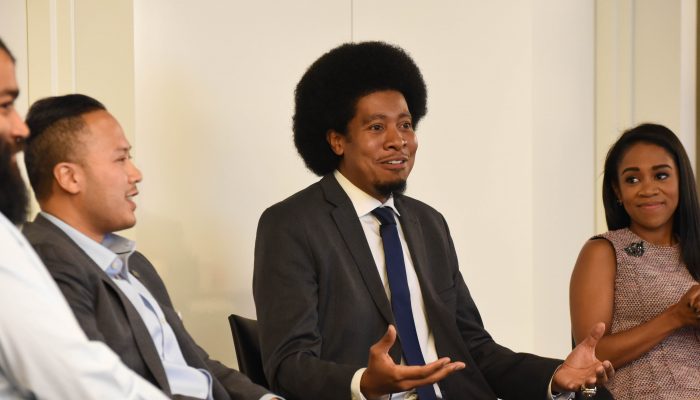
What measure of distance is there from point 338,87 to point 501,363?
101 cm

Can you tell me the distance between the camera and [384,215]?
3240mm

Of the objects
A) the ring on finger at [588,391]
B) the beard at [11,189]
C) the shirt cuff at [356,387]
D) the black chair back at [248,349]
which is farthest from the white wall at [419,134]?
the beard at [11,189]

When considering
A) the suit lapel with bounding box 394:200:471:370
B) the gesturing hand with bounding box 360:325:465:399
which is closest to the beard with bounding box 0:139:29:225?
the gesturing hand with bounding box 360:325:465:399

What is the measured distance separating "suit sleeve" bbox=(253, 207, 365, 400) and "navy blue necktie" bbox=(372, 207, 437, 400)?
0.61 ft

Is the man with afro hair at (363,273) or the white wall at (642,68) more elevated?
the white wall at (642,68)

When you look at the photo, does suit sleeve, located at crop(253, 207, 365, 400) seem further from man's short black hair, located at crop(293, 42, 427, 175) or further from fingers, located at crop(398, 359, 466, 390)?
man's short black hair, located at crop(293, 42, 427, 175)

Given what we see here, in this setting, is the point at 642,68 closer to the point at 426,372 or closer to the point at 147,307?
the point at 426,372

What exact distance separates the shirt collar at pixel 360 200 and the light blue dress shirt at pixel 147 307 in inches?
34.3

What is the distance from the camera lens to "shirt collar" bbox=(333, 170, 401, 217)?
322 centimetres

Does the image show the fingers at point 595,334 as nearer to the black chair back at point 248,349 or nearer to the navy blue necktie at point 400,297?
the navy blue necktie at point 400,297

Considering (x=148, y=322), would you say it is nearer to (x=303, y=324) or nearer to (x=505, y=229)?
(x=303, y=324)

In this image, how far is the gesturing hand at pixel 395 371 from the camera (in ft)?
8.45

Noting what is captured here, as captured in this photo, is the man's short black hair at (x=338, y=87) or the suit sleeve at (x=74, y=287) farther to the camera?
the man's short black hair at (x=338, y=87)

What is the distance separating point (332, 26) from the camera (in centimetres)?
418
